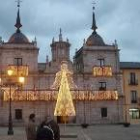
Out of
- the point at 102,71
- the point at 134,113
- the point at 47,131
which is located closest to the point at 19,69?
the point at 102,71

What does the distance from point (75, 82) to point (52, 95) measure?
A: 397cm

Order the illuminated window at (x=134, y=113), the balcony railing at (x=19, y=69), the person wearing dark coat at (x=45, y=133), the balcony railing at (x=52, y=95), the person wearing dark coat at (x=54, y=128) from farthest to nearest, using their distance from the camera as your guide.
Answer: the illuminated window at (x=134, y=113) → the balcony railing at (x=19, y=69) → the balcony railing at (x=52, y=95) → the person wearing dark coat at (x=54, y=128) → the person wearing dark coat at (x=45, y=133)

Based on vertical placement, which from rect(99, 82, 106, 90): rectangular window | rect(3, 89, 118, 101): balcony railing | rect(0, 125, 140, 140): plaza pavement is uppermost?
rect(99, 82, 106, 90): rectangular window

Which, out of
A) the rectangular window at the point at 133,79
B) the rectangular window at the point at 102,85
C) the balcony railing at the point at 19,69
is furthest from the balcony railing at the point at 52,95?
the rectangular window at the point at 133,79

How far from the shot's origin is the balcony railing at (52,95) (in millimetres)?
57000

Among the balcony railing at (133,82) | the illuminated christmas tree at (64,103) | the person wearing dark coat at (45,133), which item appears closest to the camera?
the person wearing dark coat at (45,133)

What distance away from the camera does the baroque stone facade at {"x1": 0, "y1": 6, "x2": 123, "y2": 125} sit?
188 feet

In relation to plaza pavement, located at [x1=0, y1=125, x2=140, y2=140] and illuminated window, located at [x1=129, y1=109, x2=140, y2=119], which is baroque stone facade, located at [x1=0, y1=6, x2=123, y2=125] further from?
plaza pavement, located at [x1=0, y1=125, x2=140, y2=140]

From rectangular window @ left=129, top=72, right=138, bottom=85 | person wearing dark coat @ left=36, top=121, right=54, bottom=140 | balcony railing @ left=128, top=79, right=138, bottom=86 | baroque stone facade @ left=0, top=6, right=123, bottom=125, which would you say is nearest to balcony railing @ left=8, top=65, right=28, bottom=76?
baroque stone facade @ left=0, top=6, right=123, bottom=125

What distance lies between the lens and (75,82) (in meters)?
59.3

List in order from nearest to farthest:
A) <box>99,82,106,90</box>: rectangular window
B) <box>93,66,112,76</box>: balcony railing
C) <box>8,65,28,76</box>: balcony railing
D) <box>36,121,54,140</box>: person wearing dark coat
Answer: <box>36,121,54,140</box>: person wearing dark coat, <box>8,65,28,76</box>: balcony railing, <box>99,82,106,90</box>: rectangular window, <box>93,66,112,76</box>: balcony railing

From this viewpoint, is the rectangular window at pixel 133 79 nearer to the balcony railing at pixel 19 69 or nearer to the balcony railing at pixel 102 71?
the balcony railing at pixel 102 71

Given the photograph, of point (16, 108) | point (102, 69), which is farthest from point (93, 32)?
point (16, 108)

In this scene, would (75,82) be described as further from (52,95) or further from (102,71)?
(102,71)
